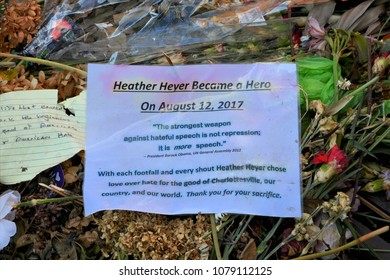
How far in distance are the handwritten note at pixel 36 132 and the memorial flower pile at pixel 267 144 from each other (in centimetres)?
2

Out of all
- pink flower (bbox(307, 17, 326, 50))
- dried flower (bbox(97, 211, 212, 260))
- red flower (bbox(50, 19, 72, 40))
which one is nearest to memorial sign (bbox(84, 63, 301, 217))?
dried flower (bbox(97, 211, 212, 260))

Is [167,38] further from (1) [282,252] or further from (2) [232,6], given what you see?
(1) [282,252]

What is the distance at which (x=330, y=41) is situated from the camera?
146 cm

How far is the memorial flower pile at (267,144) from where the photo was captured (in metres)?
1.29

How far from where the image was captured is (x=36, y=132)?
140cm

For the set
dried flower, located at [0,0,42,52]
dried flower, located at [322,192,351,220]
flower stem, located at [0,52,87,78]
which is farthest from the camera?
dried flower, located at [0,0,42,52]

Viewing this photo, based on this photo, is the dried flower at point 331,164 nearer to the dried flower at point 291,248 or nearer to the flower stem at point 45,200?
the dried flower at point 291,248

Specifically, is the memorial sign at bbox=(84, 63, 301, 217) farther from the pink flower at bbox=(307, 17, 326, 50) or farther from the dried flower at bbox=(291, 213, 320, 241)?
the pink flower at bbox=(307, 17, 326, 50)

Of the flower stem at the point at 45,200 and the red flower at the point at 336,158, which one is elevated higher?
the flower stem at the point at 45,200

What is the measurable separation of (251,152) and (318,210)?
197mm

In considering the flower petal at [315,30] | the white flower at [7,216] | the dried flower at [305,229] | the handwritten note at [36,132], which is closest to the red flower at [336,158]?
the dried flower at [305,229]

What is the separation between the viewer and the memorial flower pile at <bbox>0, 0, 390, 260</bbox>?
1289 mm

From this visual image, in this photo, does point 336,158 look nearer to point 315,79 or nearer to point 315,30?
point 315,79

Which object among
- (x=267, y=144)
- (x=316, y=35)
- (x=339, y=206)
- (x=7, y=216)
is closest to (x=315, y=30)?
(x=316, y=35)
